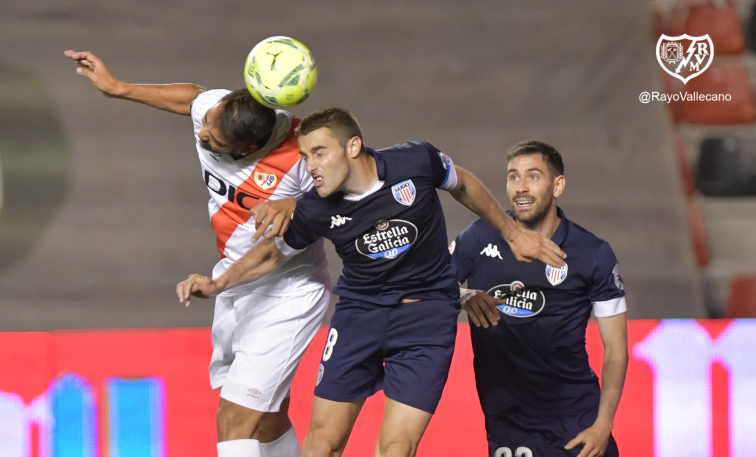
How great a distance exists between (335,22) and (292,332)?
3090 mm

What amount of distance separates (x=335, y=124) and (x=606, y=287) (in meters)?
1.11

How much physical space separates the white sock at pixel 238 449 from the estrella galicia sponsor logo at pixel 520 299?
1036mm

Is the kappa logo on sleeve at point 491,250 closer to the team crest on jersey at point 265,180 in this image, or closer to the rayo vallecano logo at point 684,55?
the team crest on jersey at point 265,180

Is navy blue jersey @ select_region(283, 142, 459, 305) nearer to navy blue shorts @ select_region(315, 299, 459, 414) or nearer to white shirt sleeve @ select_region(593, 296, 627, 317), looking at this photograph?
navy blue shorts @ select_region(315, 299, 459, 414)

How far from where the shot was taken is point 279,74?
2.43 m

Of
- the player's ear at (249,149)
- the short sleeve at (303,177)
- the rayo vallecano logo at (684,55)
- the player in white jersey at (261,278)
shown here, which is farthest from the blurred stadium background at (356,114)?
the player's ear at (249,149)

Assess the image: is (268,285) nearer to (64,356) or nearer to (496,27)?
(64,356)

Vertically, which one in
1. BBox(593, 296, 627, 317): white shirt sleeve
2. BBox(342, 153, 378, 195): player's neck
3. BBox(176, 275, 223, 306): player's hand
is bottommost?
BBox(176, 275, 223, 306): player's hand

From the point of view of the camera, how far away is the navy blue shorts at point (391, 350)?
243 centimetres

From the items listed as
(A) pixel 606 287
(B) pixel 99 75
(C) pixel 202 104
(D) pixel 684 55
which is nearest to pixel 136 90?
(B) pixel 99 75

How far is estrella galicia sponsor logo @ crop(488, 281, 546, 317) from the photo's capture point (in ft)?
9.00

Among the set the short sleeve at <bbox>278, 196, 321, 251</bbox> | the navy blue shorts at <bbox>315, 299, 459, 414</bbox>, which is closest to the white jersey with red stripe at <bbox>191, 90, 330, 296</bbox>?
the short sleeve at <bbox>278, 196, 321, 251</bbox>

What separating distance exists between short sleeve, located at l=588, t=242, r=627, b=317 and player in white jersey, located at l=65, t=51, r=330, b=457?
1.03 meters

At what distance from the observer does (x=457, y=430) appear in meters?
3.61
